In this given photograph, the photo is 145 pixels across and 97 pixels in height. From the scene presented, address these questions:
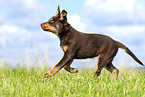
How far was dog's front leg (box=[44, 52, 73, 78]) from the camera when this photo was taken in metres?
5.54

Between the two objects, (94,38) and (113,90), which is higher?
(94,38)

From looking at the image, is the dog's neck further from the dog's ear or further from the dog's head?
the dog's ear

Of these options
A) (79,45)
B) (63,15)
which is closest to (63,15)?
(63,15)

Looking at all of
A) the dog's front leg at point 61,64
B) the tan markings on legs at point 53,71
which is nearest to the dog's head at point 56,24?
the dog's front leg at point 61,64

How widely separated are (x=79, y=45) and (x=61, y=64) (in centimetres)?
69

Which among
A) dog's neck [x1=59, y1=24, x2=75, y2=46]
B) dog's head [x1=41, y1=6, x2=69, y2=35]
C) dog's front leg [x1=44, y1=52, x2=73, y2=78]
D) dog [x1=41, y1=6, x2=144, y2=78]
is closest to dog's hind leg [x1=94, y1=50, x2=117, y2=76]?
dog [x1=41, y1=6, x2=144, y2=78]

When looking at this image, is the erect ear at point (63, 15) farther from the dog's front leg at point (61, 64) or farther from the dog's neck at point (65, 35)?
the dog's front leg at point (61, 64)

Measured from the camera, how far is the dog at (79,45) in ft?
18.4

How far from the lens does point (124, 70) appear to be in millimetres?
7391

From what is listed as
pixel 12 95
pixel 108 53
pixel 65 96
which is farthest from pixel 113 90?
pixel 12 95

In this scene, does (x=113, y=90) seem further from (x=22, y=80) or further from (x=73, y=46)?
(x=22, y=80)

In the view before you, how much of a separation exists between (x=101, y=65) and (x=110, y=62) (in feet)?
1.29

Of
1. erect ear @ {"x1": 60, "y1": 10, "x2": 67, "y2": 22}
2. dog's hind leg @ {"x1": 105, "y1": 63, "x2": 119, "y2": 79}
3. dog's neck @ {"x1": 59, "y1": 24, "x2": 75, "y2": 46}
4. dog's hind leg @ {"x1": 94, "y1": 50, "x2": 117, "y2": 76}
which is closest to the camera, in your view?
erect ear @ {"x1": 60, "y1": 10, "x2": 67, "y2": 22}

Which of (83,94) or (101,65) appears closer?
(83,94)
